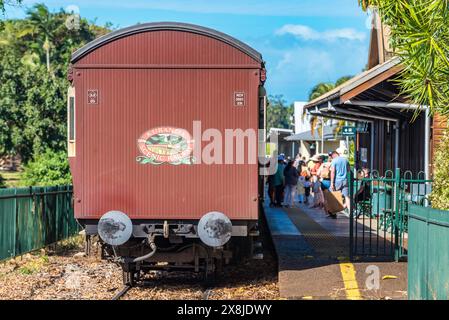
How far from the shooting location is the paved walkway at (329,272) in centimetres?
1048

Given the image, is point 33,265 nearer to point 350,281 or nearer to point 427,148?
point 350,281

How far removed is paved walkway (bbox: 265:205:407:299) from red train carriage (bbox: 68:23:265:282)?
1.08m

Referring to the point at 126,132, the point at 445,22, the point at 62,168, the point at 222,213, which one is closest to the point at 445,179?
the point at 445,22

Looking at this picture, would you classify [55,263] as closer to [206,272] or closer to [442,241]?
[206,272]

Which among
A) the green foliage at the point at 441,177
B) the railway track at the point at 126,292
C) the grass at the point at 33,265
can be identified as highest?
the green foliage at the point at 441,177

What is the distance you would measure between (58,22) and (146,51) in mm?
46449

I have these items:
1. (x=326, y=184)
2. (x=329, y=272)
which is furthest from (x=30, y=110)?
(x=329, y=272)

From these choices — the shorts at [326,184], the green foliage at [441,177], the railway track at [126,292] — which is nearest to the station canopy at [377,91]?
the shorts at [326,184]

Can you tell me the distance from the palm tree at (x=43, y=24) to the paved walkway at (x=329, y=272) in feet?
141

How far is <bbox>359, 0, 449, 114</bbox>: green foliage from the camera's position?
9242 millimetres

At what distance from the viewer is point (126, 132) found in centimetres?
1078

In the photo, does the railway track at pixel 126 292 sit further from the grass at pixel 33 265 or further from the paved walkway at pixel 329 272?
the grass at pixel 33 265

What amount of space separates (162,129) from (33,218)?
5.07m

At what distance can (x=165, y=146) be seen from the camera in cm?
1080
